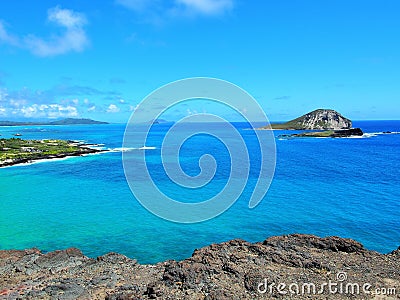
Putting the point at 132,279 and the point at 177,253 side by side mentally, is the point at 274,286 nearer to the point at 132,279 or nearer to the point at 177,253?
the point at 132,279

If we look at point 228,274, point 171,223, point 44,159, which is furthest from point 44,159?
point 228,274

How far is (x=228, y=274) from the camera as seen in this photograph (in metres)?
16.1

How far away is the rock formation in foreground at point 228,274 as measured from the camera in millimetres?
14484

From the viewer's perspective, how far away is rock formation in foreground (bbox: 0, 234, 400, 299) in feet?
47.5

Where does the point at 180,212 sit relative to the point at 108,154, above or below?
below

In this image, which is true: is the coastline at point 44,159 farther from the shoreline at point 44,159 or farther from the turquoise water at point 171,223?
the turquoise water at point 171,223

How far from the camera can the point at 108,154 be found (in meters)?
87.2

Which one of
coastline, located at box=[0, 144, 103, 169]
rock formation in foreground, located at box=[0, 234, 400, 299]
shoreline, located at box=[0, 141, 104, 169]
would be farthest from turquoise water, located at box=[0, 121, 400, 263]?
shoreline, located at box=[0, 141, 104, 169]

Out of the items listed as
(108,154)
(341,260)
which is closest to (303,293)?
(341,260)

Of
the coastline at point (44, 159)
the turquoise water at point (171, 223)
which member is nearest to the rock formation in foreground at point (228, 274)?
the turquoise water at point (171, 223)

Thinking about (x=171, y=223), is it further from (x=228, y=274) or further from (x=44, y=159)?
(x=44, y=159)

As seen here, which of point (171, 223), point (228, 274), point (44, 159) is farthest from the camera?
point (44, 159)

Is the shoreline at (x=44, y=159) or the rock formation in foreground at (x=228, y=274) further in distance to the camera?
the shoreline at (x=44, y=159)

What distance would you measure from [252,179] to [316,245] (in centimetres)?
3159
